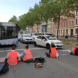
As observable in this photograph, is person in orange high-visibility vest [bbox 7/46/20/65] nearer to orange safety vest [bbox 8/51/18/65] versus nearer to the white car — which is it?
orange safety vest [bbox 8/51/18/65]

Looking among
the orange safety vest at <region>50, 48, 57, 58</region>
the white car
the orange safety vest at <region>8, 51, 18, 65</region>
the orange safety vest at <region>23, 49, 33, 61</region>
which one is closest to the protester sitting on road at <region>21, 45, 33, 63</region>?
the orange safety vest at <region>23, 49, 33, 61</region>

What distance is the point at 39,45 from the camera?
1955cm

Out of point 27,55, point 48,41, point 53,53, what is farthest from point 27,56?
point 48,41

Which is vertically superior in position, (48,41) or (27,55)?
(48,41)

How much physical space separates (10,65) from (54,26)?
66.2 meters

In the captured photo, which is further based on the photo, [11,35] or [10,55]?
[11,35]

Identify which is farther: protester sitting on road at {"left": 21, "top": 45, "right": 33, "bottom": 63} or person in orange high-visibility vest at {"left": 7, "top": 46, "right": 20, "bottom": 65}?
protester sitting on road at {"left": 21, "top": 45, "right": 33, "bottom": 63}

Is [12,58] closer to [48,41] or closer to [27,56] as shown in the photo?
[27,56]

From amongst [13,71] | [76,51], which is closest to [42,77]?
[13,71]

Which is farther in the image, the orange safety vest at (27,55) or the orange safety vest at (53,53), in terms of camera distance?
the orange safety vest at (53,53)

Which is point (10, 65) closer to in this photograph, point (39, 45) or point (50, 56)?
point (50, 56)

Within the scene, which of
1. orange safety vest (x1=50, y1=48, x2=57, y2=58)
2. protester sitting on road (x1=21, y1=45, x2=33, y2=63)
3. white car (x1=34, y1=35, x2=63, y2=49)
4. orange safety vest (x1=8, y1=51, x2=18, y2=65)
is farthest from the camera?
white car (x1=34, y1=35, x2=63, y2=49)

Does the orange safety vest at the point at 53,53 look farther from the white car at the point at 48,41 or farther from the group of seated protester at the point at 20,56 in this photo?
the white car at the point at 48,41

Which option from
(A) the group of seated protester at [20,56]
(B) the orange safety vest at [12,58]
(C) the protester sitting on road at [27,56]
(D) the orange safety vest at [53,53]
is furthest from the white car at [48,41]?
(B) the orange safety vest at [12,58]
